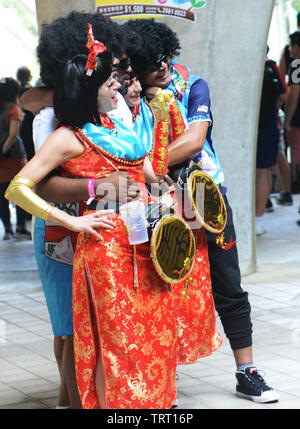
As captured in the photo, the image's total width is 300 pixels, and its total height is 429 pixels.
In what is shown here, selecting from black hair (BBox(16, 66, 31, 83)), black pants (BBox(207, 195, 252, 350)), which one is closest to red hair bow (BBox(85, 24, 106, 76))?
black pants (BBox(207, 195, 252, 350))

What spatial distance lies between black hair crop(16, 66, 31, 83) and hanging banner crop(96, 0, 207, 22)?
4.01 metres

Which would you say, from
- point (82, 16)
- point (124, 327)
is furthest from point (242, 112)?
point (124, 327)

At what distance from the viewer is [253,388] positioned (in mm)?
3865

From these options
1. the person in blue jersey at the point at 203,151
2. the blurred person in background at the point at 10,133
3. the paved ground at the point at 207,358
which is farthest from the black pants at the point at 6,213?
the person in blue jersey at the point at 203,151

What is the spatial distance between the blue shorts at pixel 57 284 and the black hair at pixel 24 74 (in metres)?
6.56

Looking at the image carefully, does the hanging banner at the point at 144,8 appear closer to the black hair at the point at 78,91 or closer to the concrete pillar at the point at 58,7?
the concrete pillar at the point at 58,7

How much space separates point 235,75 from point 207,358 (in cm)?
272

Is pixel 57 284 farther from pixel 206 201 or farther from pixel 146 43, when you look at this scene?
pixel 146 43

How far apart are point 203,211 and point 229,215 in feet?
1.13

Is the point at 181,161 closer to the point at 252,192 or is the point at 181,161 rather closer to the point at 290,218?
the point at 252,192

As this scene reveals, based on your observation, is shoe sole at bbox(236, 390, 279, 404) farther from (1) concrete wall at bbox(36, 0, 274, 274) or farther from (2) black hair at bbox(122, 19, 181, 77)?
(1) concrete wall at bbox(36, 0, 274, 274)

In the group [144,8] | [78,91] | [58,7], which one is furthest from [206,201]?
[58,7]

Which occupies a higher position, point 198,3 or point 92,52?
point 198,3
